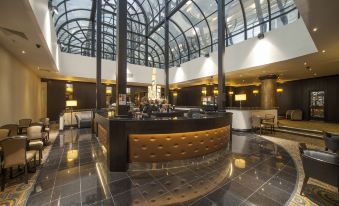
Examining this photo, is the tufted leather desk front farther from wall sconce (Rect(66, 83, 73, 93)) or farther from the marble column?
wall sconce (Rect(66, 83, 73, 93))

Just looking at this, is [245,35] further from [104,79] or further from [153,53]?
[104,79]

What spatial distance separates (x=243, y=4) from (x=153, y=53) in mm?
8945

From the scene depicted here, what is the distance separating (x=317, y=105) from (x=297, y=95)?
5.06 feet

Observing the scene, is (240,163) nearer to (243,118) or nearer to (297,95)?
(243,118)

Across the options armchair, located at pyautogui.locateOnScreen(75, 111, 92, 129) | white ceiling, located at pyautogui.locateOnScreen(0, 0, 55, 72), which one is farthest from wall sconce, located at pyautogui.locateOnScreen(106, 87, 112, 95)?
white ceiling, located at pyautogui.locateOnScreen(0, 0, 55, 72)

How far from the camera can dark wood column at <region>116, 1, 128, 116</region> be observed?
13.6ft

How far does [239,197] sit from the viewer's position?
262cm

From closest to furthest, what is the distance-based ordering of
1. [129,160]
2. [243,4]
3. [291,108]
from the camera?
[129,160] < [243,4] < [291,108]

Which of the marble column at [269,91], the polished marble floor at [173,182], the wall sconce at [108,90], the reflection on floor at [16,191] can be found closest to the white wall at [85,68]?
the wall sconce at [108,90]

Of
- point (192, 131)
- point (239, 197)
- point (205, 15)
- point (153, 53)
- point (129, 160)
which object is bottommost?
point (239, 197)

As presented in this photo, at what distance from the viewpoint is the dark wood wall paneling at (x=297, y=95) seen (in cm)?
1091

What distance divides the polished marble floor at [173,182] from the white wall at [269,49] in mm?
4412

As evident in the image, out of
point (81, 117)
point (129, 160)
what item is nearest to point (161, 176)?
point (129, 160)

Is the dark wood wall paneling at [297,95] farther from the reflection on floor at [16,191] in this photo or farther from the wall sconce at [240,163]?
the reflection on floor at [16,191]
